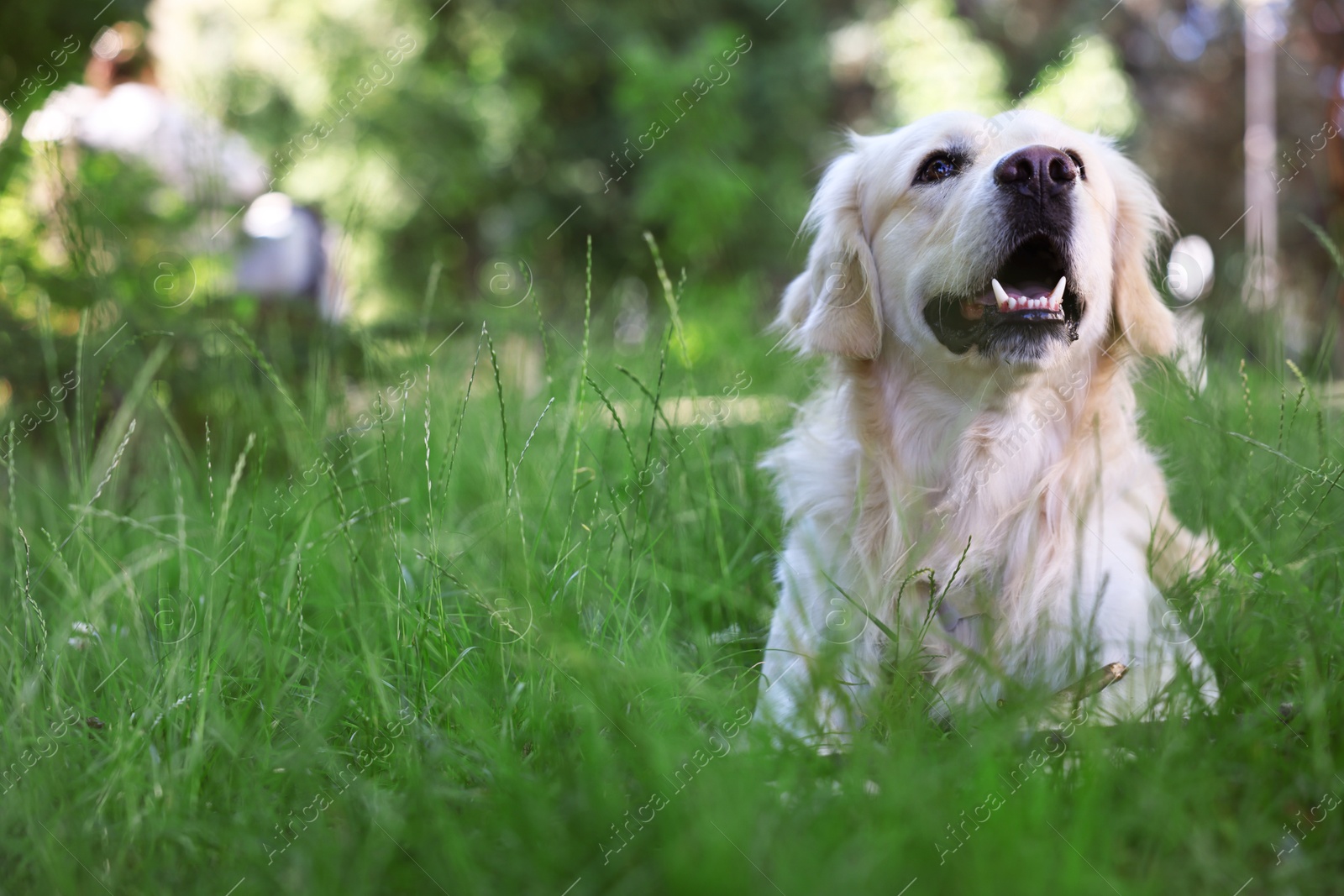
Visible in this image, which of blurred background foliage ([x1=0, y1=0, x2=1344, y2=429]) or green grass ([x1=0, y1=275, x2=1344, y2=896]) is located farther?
blurred background foliage ([x1=0, y1=0, x2=1344, y2=429])

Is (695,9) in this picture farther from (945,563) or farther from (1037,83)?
(945,563)

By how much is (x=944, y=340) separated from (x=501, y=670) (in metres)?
1.20

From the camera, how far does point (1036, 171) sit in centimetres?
196

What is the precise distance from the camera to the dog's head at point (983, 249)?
6.51ft

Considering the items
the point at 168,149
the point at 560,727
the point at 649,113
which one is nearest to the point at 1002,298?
the point at 560,727

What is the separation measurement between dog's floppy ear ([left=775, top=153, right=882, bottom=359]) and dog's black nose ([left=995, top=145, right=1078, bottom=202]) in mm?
427

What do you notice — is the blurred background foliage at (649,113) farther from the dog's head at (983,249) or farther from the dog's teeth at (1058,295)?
the dog's teeth at (1058,295)

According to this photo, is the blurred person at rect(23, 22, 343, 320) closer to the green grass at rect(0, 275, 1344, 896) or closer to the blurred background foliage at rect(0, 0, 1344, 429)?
the blurred background foliage at rect(0, 0, 1344, 429)

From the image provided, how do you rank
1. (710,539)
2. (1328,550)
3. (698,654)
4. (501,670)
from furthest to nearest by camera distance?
(710,539)
(698,654)
(1328,550)
(501,670)

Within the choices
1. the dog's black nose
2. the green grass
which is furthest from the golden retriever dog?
the green grass

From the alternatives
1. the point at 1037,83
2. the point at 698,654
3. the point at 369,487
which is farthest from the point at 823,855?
the point at 1037,83

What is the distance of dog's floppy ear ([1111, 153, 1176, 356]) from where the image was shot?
2223 mm

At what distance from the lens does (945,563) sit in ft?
6.60

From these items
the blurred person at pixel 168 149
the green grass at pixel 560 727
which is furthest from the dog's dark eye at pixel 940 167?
the blurred person at pixel 168 149
